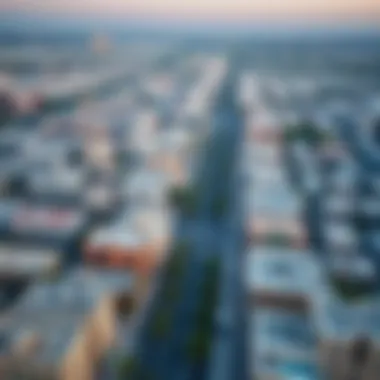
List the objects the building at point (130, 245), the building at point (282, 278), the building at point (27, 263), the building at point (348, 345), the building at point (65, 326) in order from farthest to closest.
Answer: the building at point (130, 245)
the building at point (27, 263)
the building at point (282, 278)
the building at point (348, 345)
the building at point (65, 326)

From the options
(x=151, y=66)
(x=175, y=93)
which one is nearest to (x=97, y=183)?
(x=175, y=93)

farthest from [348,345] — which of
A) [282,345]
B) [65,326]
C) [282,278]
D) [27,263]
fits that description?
[27,263]

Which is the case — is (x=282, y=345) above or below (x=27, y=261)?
below

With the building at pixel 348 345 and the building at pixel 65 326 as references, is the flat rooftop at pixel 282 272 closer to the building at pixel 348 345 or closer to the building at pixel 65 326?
the building at pixel 348 345

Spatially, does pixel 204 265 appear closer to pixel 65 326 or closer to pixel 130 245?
pixel 130 245

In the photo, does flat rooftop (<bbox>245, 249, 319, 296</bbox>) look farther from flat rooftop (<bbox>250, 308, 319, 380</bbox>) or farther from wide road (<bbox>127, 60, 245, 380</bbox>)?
wide road (<bbox>127, 60, 245, 380</bbox>)

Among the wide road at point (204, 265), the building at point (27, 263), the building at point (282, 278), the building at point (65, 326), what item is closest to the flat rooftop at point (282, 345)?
the building at point (282, 278)

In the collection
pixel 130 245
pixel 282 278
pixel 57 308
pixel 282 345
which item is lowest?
pixel 282 345

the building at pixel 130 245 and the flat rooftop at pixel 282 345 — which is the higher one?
the building at pixel 130 245

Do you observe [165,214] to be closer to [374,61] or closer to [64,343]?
[64,343]

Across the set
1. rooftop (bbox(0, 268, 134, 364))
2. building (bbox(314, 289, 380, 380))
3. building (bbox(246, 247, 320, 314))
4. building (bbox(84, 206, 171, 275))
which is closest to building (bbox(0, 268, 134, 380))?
rooftop (bbox(0, 268, 134, 364))

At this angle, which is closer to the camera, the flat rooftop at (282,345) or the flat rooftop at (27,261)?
the flat rooftop at (282,345)
